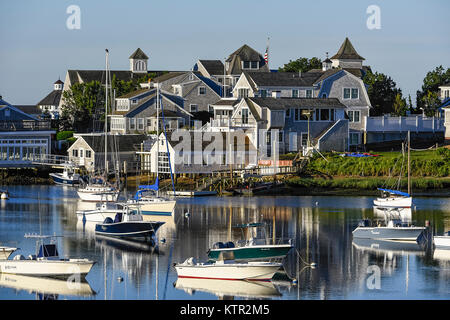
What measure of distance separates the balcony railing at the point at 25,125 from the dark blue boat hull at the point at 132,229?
1825 inches

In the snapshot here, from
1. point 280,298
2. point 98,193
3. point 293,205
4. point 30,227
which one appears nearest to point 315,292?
point 280,298

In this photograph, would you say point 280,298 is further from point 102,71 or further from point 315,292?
point 102,71

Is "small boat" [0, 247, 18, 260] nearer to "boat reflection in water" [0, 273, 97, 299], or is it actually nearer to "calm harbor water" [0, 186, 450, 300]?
"boat reflection in water" [0, 273, 97, 299]

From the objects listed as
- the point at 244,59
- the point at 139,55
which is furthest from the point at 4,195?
the point at 139,55

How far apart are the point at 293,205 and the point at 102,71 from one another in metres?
79.5

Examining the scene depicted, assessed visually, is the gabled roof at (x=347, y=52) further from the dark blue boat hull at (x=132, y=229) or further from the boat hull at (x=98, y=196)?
the dark blue boat hull at (x=132, y=229)

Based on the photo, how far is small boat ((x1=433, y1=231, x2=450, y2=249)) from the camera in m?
53.8

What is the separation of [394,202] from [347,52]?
2343 inches

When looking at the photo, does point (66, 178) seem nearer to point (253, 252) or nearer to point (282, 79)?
point (282, 79)

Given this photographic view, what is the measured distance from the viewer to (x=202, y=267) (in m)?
45.5

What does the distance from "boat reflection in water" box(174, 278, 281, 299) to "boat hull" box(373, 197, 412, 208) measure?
27323 mm

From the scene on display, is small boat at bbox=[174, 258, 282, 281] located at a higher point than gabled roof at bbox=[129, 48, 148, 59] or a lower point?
lower

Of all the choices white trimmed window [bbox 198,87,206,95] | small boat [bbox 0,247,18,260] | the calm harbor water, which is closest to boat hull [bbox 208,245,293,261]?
the calm harbor water

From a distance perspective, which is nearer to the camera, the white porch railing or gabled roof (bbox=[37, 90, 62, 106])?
the white porch railing
